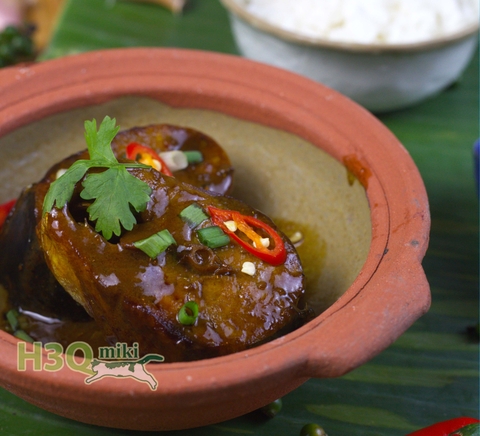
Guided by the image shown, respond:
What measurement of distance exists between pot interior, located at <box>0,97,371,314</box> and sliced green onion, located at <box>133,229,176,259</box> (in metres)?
0.69

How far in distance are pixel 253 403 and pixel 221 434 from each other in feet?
1.38

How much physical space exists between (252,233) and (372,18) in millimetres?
2453

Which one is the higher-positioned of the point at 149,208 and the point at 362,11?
the point at 149,208

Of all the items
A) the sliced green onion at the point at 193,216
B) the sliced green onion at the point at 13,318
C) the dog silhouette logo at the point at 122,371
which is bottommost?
the sliced green onion at the point at 13,318

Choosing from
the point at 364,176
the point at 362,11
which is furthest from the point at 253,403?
the point at 362,11

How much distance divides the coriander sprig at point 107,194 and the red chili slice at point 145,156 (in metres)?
0.36

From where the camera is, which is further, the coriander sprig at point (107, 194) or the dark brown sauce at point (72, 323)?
the dark brown sauce at point (72, 323)

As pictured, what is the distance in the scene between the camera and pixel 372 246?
1.81 meters

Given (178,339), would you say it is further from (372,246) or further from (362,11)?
(362,11)

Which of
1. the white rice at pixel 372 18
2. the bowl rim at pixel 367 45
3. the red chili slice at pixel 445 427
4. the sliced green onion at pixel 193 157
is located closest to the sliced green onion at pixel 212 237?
the sliced green onion at pixel 193 157

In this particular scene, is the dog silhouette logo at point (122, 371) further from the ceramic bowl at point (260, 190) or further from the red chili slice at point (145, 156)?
the red chili slice at point (145, 156)

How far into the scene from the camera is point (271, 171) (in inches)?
97.0

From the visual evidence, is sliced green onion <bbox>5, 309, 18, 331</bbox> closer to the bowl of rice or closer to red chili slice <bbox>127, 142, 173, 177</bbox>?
red chili slice <bbox>127, 142, 173, 177</bbox>

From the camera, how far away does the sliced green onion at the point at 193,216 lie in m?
1.73
